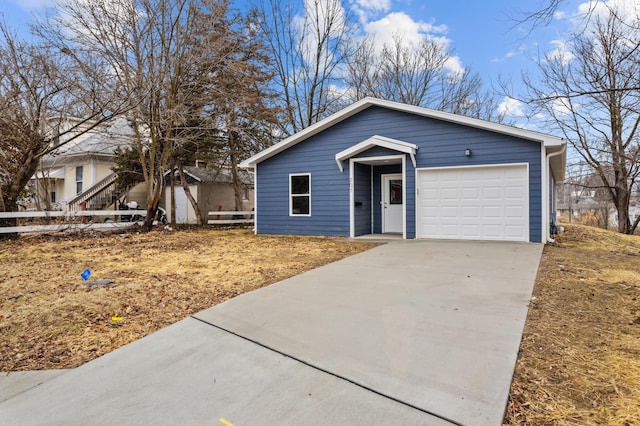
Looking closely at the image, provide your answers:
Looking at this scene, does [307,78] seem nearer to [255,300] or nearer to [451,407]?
[255,300]

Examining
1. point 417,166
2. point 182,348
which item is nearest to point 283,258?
point 182,348

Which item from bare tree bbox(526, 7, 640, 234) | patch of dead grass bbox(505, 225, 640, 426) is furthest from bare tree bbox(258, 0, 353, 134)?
patch of dead grass bbox(505, 225, 640, 426)

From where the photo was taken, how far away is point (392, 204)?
452 inches

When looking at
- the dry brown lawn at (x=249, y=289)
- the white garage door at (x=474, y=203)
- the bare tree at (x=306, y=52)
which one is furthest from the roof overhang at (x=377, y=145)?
the bare tree at (x=306, y=52)

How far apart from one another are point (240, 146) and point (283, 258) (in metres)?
10.8

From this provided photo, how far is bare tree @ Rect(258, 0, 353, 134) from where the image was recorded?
18.8m

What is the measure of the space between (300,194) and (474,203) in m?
5.15

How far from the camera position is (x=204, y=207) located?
1822cm

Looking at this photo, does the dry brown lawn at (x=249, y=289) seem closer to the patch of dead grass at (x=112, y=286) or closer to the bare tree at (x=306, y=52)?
the patch of dead grass at (x=112, y=286)

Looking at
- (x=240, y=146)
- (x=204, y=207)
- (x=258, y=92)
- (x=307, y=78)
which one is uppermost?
(x=307, y=78)

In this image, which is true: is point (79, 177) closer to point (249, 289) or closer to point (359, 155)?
point (359, 155)

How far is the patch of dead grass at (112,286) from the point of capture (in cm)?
320

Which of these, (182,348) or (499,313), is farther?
(499,313)

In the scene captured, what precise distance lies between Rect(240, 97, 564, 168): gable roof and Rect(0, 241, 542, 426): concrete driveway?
543 centimetres
